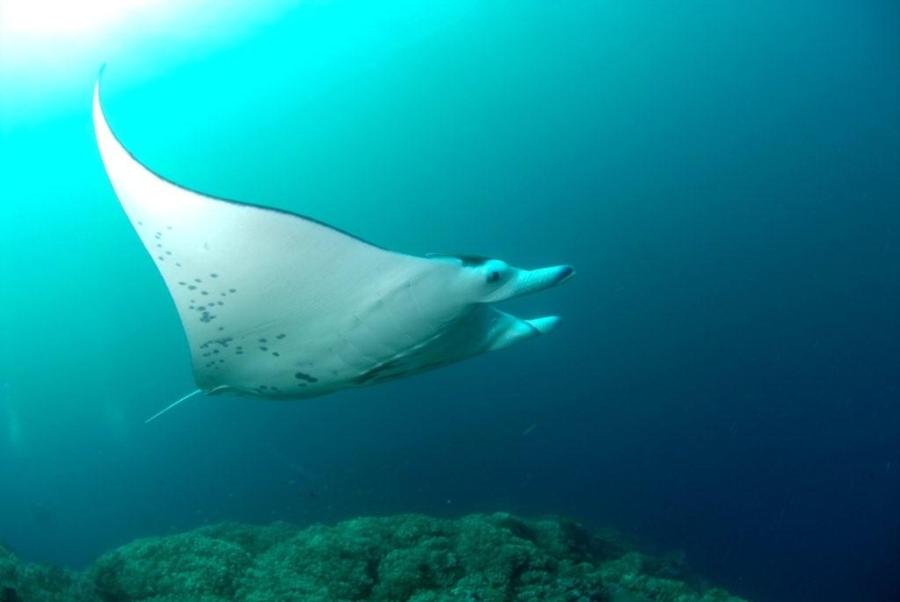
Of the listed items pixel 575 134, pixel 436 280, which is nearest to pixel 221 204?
pixel 436 280

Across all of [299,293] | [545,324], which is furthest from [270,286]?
[545,324]

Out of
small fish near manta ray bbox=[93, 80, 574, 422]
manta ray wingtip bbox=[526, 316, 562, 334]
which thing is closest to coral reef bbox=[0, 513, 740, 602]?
small fish near manta ray bbox=[93, 80, 574, 422]

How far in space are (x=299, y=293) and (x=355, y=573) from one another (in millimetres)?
1662

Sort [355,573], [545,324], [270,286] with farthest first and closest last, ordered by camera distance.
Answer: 1. [545,324]
2. [355,573]
3. [270,286]

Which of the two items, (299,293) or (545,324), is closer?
(299,293)

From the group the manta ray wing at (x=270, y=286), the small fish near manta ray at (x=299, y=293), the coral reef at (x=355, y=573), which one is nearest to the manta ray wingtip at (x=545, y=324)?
the small fish near manta ray at (x=299, y=293)

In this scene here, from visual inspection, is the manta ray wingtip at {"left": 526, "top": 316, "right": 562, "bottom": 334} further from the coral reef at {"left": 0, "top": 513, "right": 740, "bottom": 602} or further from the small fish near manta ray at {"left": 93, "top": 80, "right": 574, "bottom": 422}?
the coral reef at {"left": 0, "top": 513, "right": 740, "bottom": 602}

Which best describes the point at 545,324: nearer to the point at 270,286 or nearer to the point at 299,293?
the point at 299,293

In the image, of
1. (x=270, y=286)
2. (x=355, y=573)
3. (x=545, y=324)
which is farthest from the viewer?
(x=545, y=324)

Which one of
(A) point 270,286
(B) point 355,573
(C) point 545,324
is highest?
(A) point 270,286

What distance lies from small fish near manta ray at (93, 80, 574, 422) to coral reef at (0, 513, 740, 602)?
3.42 ft

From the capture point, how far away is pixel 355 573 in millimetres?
2975

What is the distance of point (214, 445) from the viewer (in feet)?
88.0

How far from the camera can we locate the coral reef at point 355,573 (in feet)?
8.90
